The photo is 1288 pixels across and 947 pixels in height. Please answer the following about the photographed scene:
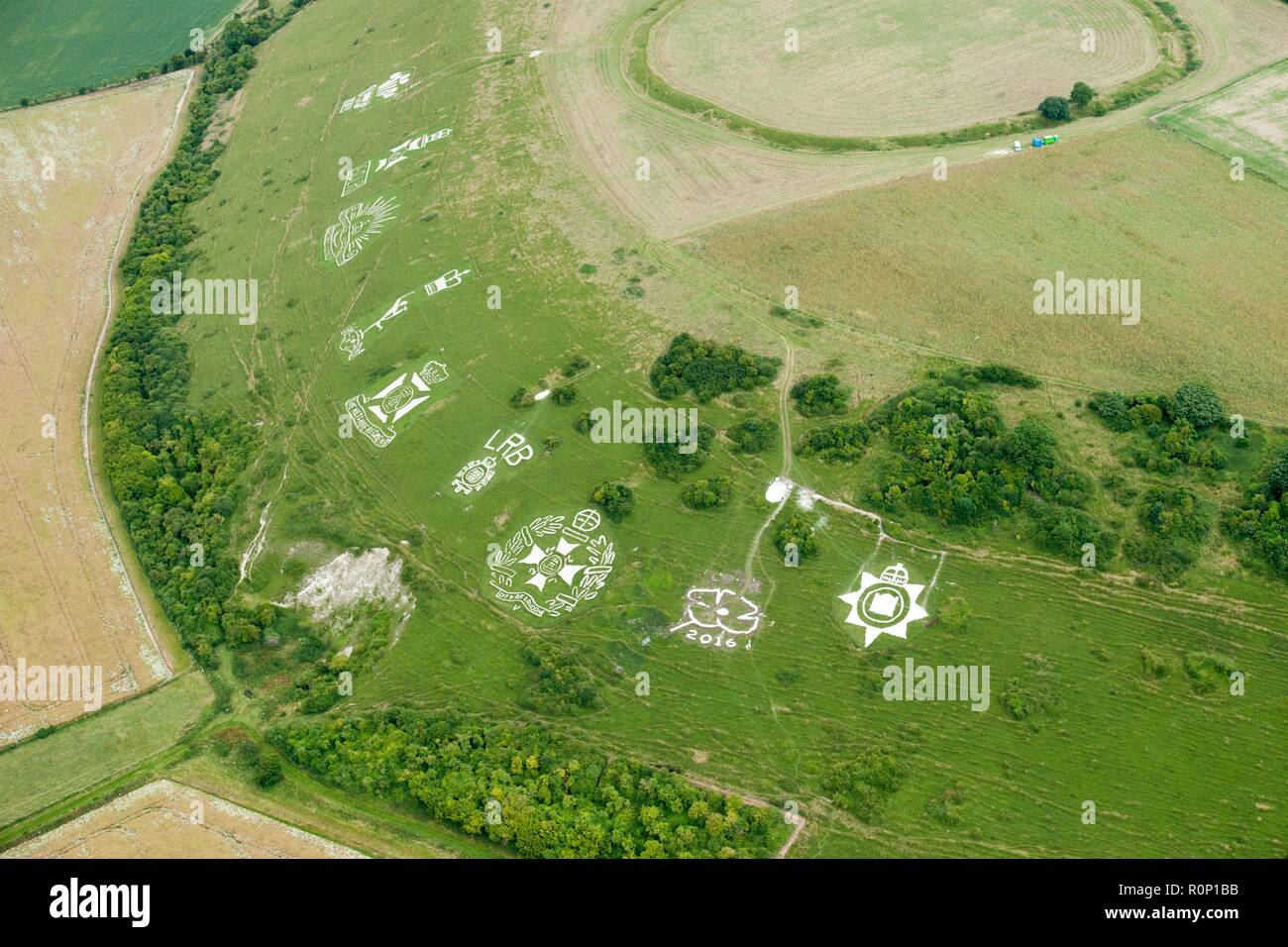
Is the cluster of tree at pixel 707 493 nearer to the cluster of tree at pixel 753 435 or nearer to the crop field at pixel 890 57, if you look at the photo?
the cluster of tree at pixel 753 435

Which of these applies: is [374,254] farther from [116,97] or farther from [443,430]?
[116,97]

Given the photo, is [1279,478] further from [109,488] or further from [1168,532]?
[109,488]

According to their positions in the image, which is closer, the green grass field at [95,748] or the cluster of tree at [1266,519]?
the green grass field at [95,748]

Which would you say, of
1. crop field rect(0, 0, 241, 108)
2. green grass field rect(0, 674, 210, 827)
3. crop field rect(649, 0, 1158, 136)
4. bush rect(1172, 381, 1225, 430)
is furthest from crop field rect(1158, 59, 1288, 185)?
crop field rect(0, 0, 241, 108)

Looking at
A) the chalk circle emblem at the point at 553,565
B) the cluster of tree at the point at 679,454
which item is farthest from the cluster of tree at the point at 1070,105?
the chalk circle emblem at the point at 553,565

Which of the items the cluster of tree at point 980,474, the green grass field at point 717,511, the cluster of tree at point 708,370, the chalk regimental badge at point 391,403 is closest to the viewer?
the green grass field at point 717,511

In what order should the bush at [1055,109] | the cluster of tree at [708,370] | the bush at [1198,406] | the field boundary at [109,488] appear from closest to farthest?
the bush at [1198,406] → the field boundary at [109,488] → the cluster of tree at [708,370] → the bush at [1055,109]

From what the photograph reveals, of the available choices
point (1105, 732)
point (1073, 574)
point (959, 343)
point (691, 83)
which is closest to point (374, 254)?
point (691, 83)
